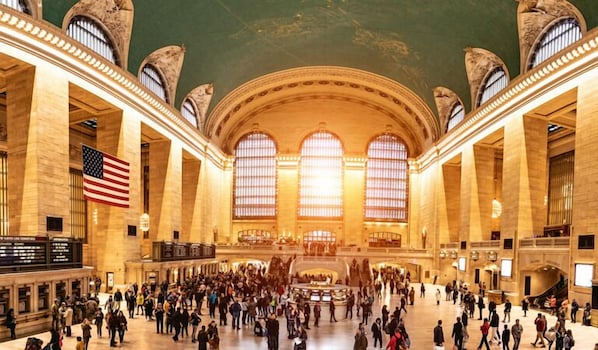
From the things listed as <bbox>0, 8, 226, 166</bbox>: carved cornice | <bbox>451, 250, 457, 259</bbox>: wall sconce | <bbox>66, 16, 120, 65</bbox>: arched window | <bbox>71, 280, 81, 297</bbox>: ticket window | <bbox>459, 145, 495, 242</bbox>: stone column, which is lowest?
<bbox>451, 250, 457, 259</bbox>: wall sconce

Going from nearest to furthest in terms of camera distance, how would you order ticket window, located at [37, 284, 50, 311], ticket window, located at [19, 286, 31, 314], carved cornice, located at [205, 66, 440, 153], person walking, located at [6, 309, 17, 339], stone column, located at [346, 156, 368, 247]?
person walking, located at [6, 309, 17, 339], ticket window, located at [19, 286, 31, 314], ticket window, located at [37, 284, 50, 311], carved cornice, located at [205, 66, 440, 153], stone column, located at [346, 156, 368, 247]

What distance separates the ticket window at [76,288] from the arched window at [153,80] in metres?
13.1

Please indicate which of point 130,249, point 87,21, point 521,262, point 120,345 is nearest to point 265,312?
point 120,345

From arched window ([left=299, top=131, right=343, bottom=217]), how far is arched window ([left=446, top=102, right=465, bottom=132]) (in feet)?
39.8

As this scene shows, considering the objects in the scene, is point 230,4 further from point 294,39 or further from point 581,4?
point 581,4

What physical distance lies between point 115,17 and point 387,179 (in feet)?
97.4

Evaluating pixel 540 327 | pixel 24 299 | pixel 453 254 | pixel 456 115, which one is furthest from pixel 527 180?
pixel 24 299

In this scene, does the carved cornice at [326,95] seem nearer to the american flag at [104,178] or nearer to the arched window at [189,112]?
the arched window at [189,112]

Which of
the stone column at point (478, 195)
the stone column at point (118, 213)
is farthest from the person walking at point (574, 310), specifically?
the stone column at point (118, 213)

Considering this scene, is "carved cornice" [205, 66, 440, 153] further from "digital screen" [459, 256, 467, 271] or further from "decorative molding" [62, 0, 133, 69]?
"decorative molding" [62, 0, 133, 69]

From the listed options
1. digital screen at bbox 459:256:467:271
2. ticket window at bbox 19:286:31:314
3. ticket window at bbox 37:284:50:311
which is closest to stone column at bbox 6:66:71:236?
ticket window at bbox 37:284:50:311

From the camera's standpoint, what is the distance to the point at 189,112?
Answer: 35.1 meters

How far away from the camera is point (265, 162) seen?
4628 cm

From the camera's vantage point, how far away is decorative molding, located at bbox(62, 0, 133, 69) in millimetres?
20828
